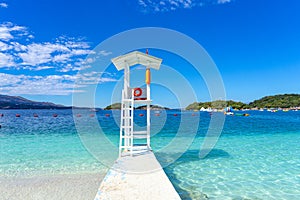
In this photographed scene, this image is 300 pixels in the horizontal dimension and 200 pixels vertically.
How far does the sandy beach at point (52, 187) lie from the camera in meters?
5.11

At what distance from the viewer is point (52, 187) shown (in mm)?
5648

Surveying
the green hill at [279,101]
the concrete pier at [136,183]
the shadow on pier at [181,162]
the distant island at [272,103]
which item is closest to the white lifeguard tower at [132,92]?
the shadow on pier at [181,162]

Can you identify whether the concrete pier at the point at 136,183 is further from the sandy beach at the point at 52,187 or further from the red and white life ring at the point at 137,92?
the red and white life ring at the point at 137,92

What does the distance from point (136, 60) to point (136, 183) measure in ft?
16.7

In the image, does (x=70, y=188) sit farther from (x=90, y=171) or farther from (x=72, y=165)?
(x=72, y=165)

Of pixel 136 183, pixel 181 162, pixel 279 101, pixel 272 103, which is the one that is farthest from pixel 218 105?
pixel 136 183

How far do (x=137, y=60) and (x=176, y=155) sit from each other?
4.79 metres

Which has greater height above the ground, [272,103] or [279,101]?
[279,101]

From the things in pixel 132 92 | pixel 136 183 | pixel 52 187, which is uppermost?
pixel 132 92

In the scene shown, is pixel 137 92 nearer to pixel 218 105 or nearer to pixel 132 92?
pixel 132 92

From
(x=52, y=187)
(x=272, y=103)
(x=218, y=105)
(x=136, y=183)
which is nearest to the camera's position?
(x=136, y=183)

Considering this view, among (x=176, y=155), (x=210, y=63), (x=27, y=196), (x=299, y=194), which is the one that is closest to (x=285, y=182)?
(x=299, y=194)

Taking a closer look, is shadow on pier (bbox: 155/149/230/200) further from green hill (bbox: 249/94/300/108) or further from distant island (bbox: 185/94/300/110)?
green hill (bbox: 249/94/300/108)

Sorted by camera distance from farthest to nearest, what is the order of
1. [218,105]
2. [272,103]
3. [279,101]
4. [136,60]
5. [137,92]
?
[272,103] < [279,101] < [218,105] < [136,60] < [137,92]
